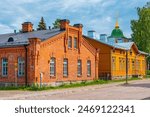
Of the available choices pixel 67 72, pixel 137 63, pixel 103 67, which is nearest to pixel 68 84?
pixel 67 72

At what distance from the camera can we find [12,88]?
2905 centimetres

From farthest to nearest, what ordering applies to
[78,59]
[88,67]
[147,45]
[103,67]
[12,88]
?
[147,45], [103,67], [88,67], [78,59], [12,88]

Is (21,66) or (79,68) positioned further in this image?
(79,68)

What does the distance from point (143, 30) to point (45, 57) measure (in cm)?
4140

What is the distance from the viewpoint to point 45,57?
101 ft

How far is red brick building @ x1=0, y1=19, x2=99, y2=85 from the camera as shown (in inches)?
1163

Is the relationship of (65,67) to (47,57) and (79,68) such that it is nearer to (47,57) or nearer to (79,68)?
(79,68)

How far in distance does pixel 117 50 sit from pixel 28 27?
49.8 ft

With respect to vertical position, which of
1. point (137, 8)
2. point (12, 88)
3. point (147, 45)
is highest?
point (137, 8)

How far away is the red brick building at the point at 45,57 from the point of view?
29.5 m

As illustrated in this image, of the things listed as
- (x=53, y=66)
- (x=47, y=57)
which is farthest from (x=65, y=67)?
(x=47, y=57)

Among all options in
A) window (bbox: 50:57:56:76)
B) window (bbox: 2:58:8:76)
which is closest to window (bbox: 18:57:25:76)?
window (bbox: 2:58:8:76)

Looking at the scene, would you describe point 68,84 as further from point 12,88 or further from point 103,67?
point 103,67

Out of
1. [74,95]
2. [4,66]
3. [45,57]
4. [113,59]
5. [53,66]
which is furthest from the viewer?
[113,59]
